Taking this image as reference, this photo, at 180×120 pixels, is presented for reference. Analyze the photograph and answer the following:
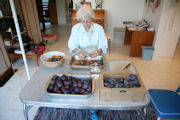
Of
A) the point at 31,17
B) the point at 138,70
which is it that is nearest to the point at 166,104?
the point at 138,70

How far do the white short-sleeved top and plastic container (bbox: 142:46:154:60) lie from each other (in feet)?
5.96

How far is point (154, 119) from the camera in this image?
67.7 inches

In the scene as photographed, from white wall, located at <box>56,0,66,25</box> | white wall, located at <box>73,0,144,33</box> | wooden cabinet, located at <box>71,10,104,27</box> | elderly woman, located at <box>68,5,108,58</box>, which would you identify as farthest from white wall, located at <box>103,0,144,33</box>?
white wall, located at <box>56,0,66,25</box>

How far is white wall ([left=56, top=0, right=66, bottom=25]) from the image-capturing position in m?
6.54

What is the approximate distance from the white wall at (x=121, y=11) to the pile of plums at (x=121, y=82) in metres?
3.63

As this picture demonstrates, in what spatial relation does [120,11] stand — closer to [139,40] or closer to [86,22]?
[139,40]

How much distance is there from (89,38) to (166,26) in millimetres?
2224

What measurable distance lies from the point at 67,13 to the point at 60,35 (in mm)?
2396

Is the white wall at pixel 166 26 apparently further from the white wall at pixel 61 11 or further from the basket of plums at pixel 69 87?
the white wall at pixel 61 11

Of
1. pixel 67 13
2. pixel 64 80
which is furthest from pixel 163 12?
pixel 67 13

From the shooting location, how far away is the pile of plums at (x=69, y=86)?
1010mm

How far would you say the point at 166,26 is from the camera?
9.98 feet

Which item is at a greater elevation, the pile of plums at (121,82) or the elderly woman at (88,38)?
the elderly woman at (88,38)

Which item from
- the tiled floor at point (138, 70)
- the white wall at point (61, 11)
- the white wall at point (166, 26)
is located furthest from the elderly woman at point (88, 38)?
the white wall at point (61, 11)
